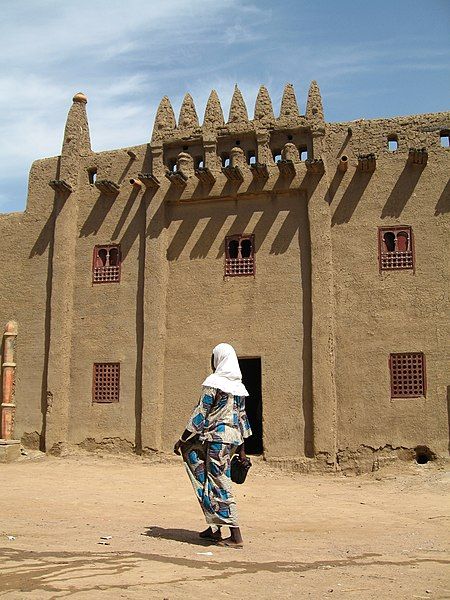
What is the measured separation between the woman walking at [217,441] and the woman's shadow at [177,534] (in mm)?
106

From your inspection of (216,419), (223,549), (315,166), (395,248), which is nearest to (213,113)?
(315,166)

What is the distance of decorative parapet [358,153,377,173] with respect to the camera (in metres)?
13.8

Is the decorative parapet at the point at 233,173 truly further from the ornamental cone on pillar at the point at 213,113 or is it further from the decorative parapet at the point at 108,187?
the decorative parapet at the point at 108,187

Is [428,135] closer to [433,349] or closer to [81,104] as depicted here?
[433,349]

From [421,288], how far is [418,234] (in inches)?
41.1

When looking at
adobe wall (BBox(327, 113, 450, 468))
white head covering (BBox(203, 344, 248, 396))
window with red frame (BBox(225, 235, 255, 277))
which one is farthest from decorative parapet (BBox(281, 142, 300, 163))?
white head covering (BBox(203, 344, 248, 396))

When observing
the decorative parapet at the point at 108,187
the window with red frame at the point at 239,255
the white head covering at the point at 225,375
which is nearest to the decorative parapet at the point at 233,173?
the window with red frame at the point at 239,255

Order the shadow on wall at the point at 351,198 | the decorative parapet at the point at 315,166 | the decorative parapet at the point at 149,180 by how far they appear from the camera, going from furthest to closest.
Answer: the decorative parapet at the point at 149,180, the shadow on wall at the point at 351,198, the decorative parapet at the point at 315,166

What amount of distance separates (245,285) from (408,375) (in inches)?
142

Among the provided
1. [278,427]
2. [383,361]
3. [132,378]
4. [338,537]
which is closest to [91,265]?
[132,378]

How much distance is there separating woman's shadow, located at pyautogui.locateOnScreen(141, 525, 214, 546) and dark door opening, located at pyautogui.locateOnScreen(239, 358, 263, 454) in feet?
25.1

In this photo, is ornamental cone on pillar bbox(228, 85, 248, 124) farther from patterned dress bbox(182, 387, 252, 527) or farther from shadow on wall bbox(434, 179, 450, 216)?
patterned dress bbox(182, 387, 252, 527)

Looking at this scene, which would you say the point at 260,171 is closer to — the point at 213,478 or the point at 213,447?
the point at 213,447

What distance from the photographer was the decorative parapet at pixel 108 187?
15.6 m
